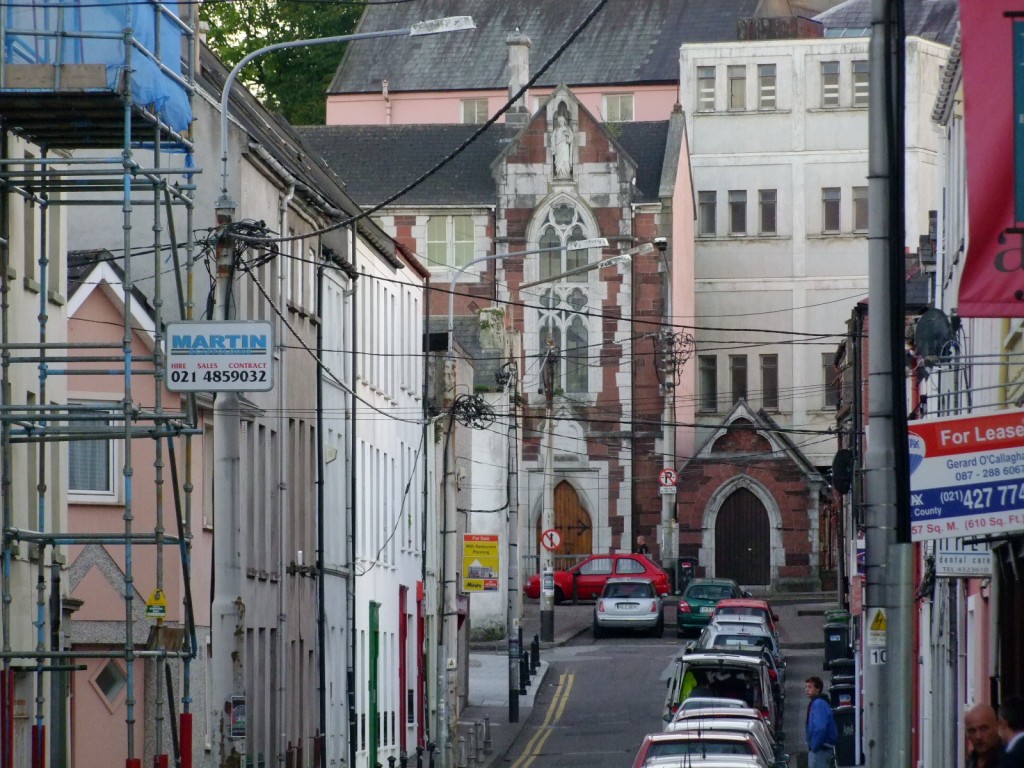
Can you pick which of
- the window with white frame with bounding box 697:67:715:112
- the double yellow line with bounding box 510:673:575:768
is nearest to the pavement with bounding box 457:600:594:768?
the double yellow line with bounding box 510:673:575:768

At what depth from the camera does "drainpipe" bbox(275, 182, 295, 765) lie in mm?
32812

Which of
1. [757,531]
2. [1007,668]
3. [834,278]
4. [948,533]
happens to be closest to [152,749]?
[1007,668]

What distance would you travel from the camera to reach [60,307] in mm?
24188

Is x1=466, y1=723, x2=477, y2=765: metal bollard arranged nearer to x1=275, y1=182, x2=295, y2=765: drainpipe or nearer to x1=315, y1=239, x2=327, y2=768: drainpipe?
x1=315, y1=239, x2=327, y2=768: drainpipe

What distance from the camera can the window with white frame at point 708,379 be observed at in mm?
79500

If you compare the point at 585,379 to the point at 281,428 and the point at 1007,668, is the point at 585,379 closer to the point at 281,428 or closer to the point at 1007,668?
the point at 281,428

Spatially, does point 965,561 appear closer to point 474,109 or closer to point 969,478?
point 969,478

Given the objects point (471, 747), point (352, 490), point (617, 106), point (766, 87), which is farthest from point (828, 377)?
point (471, 747)

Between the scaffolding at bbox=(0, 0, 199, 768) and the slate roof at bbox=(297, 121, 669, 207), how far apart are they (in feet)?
161

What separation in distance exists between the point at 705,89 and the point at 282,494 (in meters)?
49.8

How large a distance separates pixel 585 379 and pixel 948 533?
191 ft

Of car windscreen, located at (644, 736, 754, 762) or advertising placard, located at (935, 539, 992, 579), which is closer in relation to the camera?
advertising placard, located at (935, 539, 992, 579)

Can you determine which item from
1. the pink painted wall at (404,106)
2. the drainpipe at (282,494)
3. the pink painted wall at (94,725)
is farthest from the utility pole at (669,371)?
the pink painted wall at (94,725)

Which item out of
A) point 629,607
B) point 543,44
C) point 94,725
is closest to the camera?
point 94,725
